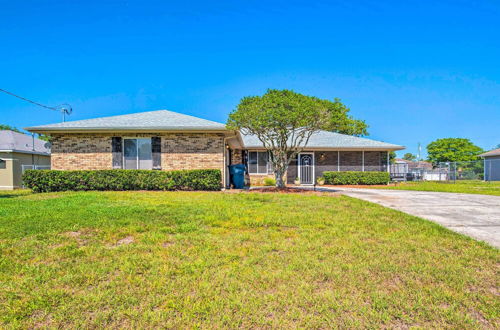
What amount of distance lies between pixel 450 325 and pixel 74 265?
137 inches

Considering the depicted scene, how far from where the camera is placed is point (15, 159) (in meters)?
15.1

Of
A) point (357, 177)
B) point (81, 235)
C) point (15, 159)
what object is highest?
point (15, 159)

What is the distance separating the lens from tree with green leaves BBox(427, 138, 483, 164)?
144 feet

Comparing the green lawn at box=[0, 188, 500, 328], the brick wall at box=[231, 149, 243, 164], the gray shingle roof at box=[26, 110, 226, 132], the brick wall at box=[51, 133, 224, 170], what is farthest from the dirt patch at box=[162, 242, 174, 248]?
the brick wall at box=[231, 149, 243, 164]

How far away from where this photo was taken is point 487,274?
2.71 metres

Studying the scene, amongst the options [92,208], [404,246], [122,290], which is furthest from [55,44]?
[404,246]

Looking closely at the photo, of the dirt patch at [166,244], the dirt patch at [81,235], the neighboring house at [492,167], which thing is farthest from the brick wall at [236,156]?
the neighboring house at [492,167]

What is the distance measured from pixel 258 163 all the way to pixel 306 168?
10.6 feet

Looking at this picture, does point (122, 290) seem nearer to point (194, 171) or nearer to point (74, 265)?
point (74, 265)

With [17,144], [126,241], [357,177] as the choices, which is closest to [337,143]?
[357,177]

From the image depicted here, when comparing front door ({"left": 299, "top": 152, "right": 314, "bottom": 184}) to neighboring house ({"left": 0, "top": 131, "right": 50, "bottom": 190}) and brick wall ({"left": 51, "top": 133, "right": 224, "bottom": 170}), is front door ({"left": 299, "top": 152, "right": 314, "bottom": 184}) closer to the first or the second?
brick wall ({"left": 51, "top": 133, "right": 224, "bottom": 170})

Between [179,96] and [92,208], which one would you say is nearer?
[92,208]

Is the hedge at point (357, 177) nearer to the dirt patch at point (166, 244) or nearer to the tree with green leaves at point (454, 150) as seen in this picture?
the dirt patch at point (166, 244)

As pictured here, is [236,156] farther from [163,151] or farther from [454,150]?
[454,150]
